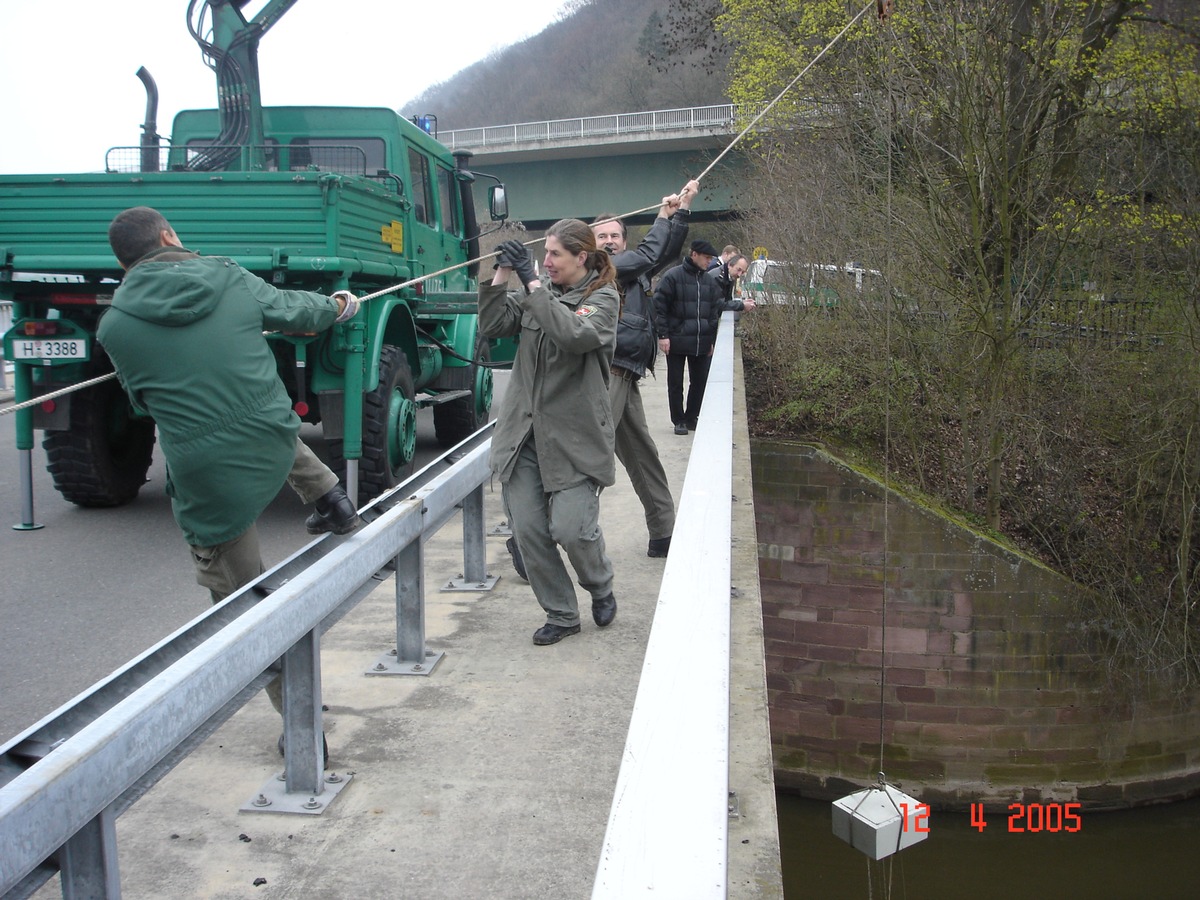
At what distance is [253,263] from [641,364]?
2601mm

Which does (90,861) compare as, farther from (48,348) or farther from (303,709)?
(48,348)

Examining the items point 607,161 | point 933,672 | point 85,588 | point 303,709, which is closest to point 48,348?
point 85,588

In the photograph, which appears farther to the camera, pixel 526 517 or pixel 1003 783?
pixel 1003 783

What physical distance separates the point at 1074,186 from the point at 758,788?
10.8 m

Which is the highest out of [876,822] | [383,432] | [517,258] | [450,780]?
[517,258]

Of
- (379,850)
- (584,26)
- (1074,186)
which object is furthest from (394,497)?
(584,26)

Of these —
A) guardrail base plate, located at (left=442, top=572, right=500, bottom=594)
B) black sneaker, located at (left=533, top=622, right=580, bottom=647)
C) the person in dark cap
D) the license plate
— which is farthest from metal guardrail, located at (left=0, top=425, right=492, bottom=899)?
the person in dark cap

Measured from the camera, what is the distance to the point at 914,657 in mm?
11766

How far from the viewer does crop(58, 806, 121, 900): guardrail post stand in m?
2.29

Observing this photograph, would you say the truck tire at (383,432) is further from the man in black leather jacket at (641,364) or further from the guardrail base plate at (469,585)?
the guardrail base plate at (469,585)

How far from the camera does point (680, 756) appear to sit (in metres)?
1.78

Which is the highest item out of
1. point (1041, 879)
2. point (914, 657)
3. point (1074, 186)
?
point (1074, 186)

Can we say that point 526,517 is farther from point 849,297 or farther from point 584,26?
point 584,26

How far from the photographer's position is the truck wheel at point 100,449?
8195 mm
